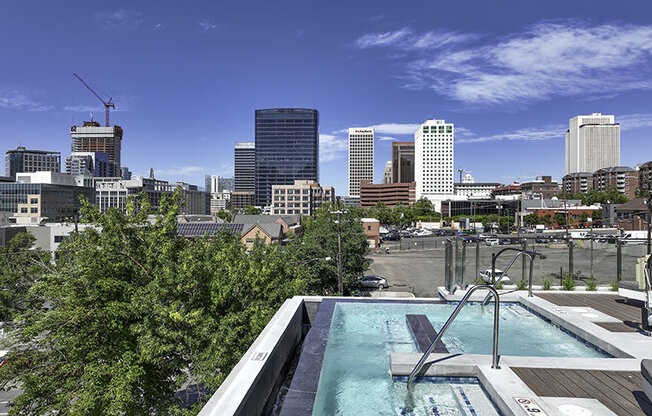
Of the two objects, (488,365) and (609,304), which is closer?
(488,365)

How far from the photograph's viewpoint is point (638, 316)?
8695 mm

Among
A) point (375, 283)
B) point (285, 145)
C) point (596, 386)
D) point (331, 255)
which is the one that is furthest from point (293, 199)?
point (596, 386)

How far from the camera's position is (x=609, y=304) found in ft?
32.4

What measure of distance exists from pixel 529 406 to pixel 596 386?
144 cm

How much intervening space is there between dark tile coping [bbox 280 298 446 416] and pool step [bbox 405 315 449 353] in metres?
1.82

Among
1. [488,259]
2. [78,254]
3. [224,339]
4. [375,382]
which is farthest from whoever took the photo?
[488,259]

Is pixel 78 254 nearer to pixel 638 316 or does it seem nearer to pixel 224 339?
pixel 224 339

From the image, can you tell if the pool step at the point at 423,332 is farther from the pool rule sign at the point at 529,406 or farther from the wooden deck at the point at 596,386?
the pool rule sign at the point at 529,406

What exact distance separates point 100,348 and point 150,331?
1.36m

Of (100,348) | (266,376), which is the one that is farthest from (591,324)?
(100,348)

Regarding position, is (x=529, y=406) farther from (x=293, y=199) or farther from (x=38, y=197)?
(x=38, y=197)

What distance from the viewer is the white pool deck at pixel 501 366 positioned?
4.33 m

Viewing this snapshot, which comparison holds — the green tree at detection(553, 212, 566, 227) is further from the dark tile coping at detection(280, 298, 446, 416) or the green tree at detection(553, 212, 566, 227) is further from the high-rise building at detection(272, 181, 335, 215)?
the dark tile coping at detection(280, 298, 446, 416)

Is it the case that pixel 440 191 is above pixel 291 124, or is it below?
below
